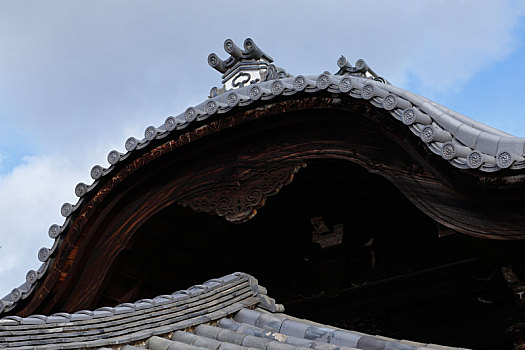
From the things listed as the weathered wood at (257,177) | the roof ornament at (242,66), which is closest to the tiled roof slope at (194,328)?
the weathered wood at (257,177)

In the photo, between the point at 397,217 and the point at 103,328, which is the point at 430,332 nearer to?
the point at 397,217

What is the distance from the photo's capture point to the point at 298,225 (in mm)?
8797

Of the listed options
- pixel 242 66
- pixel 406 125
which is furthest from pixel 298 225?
pixel 406 125

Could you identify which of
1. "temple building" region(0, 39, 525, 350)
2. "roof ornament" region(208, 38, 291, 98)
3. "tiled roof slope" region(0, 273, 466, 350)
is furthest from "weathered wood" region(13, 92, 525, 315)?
"tiled roof slope" region(0, 273, 466, 350)

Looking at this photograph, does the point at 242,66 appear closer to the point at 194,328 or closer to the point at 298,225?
the point at 298,225

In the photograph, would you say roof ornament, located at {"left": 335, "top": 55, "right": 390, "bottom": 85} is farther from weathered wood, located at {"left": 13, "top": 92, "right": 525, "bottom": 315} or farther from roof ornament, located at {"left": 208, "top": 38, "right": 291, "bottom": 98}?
weathered wood, located at {"left": 13, "top": 92, "right": 525, "bottom": 315}

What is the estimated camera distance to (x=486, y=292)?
7.63 m

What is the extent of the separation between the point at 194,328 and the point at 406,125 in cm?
230

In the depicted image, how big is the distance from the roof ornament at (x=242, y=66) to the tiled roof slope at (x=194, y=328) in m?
3.72

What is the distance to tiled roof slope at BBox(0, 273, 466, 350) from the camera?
4.84m

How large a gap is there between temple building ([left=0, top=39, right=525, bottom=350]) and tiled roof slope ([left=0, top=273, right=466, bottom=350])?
2 cm

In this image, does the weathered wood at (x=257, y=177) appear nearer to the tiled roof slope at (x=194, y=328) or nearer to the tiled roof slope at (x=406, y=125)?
the tiled roof slope at (x=406, y=125)

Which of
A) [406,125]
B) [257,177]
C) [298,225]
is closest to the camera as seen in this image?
[406,125]

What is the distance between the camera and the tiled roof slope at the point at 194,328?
4.84 meters
